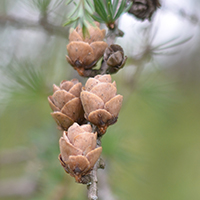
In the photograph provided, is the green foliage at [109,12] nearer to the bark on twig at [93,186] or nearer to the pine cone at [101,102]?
the pine cone at [101,102]

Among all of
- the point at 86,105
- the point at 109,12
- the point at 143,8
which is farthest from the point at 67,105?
the point at 143,8

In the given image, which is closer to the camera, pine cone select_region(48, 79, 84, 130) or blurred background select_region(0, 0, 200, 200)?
pine cone select_region(48, 79, 84, 130)

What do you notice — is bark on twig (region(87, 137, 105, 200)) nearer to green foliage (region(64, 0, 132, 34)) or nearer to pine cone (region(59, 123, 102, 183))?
pine cone (region(59, 123, 102, 183))

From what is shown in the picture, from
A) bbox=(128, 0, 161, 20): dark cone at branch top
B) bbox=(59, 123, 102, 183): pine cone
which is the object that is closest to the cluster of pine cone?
bbox=(59, 123, 102, 183): pine cone

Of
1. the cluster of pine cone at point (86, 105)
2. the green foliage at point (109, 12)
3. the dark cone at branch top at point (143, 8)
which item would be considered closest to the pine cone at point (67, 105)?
the cluster of pine cone at point (86, 105)

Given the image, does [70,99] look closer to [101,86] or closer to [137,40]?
[101,86]

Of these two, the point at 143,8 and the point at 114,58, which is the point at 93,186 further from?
the point at 143,8

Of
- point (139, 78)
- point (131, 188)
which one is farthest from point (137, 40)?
point (131, 188)

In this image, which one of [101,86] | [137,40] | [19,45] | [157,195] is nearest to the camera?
[101,86]
